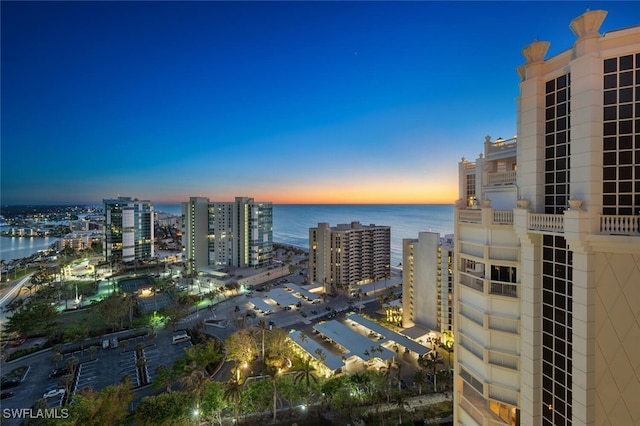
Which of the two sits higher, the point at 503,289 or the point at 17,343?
the point at 503,289

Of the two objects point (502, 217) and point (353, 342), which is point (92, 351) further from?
point (502, 217)

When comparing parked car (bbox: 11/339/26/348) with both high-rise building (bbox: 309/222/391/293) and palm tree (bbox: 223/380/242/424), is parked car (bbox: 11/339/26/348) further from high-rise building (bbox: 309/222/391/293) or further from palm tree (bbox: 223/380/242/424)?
high-rise building (bbox: 309/222/391/293)

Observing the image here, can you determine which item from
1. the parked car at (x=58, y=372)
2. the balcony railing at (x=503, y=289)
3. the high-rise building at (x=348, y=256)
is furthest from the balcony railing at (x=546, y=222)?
the high-rise building at (x=348, y=256)

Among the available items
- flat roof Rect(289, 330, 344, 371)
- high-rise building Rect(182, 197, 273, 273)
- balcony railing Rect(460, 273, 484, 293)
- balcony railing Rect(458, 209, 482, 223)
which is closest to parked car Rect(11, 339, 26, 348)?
flat roof Rect(289, 330, 344, 371)

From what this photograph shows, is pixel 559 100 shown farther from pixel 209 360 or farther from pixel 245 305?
pixel 245 305

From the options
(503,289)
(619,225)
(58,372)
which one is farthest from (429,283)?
(58,372)

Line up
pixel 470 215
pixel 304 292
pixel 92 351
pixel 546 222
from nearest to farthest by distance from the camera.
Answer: pixel 546 222 → pixel 470 215 → pixel 92 351 → pixel 304 292

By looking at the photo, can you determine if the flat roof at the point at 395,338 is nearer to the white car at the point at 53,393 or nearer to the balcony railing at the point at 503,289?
the balcony railing at the point at 503,289
